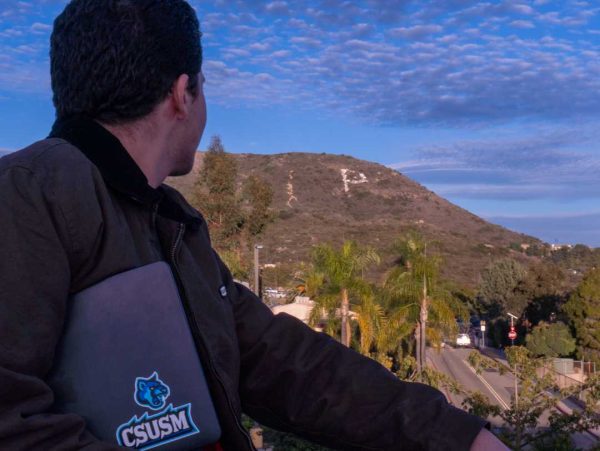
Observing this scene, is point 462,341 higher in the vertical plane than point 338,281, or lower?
lower

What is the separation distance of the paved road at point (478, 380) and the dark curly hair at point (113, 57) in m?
12.9

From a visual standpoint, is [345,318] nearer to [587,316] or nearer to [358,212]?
[587,316]

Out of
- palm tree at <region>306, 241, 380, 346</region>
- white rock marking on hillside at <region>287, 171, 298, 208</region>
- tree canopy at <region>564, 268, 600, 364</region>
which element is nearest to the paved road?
palm tree at <region>306, 241, 380, 346</region>

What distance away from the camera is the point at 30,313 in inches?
37.5

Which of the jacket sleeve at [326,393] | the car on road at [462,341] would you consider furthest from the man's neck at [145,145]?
the car on road at [462,341]

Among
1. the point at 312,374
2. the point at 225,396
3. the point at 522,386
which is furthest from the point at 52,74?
the point at 522,386

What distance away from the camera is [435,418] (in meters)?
1.41

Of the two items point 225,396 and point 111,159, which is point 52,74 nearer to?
point 111,159

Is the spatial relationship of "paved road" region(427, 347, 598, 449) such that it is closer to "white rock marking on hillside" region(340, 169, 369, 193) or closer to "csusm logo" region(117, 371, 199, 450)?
"csusm logo" region(117, 371, 199, 450)

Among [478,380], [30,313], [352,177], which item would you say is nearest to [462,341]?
[478,380]

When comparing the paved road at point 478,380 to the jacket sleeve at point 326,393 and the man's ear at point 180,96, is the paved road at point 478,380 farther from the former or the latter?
the man's ear at point 180,96

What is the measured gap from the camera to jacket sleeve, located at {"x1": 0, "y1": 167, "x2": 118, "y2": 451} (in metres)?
0.92

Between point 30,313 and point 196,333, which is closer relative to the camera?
point 30,313

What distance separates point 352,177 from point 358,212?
9870 millimetres
